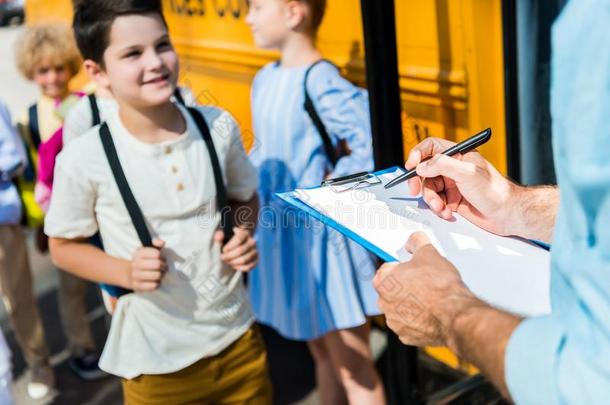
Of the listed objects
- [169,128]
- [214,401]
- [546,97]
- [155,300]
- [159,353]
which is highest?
[169,128]

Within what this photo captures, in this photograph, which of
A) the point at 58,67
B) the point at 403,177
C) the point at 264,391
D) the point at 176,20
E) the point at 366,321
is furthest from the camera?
the point at 176,20

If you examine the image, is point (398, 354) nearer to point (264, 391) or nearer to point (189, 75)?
point (264, 391)

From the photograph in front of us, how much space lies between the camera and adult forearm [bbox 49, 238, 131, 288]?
1.73 metres

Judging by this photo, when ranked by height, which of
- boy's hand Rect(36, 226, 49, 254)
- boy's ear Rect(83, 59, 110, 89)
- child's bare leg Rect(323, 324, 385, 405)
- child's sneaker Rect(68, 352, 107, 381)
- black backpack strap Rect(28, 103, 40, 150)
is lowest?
child's sneaker Rect(68, 352, 107, 381)

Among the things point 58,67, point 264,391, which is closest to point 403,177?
point 264,391

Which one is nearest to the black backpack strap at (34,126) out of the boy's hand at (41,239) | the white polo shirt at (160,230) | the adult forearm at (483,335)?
the boy's hand at (41,239)

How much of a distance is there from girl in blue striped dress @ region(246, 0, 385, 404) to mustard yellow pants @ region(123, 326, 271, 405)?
1.57ft

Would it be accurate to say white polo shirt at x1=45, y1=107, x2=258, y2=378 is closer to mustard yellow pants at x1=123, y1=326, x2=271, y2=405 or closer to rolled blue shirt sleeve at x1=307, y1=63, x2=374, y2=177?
mustard yellow pants at x1=123, y1=326, x2=271, y2=405

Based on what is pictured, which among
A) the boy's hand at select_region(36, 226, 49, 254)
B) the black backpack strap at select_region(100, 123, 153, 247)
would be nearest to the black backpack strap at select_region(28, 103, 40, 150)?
the boy's hand at select_region(36, 226, 49, 254)

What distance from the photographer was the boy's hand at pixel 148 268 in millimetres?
1659

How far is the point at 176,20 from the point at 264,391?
2.02 meters

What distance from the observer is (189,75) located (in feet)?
11.3

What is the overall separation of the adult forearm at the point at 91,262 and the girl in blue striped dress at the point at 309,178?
0.70 metres

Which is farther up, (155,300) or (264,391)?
(155,300)
